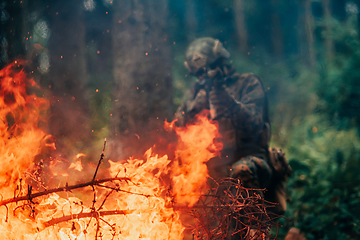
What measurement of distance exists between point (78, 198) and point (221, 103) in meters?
1.16

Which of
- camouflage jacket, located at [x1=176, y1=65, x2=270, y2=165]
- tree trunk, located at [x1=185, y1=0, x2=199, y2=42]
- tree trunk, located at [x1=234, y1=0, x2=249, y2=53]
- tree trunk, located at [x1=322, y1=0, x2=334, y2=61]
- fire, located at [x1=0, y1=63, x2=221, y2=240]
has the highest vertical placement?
tree trunk, located at [x1=185, y1=0, x2=199, y2=42]

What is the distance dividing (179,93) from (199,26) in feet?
2.47

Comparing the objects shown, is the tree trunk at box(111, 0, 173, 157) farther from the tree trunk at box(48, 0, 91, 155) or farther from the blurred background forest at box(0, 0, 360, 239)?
the tree trunk at box(48, 0, 91, 155)

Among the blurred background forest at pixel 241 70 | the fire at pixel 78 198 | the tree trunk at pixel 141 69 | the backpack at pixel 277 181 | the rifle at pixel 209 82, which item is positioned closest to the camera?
the fire at pixel 78 198

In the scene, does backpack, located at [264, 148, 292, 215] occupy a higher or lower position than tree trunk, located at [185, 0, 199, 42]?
lower

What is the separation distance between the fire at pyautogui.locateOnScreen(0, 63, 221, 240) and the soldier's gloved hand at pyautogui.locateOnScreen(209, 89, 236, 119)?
44 cm

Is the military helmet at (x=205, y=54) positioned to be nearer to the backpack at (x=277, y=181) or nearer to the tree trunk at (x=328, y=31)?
the backpack at (x=277, y=181)

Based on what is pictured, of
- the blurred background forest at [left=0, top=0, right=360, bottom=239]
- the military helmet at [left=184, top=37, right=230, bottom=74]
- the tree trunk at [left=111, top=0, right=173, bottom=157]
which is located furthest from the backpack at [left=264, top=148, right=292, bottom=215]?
the tree trunk at [left=111, top=0, right=173, bottom=157]

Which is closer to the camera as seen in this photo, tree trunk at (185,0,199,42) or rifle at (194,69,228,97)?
rifle at (194,69,228,97)

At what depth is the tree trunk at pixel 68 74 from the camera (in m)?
2.19

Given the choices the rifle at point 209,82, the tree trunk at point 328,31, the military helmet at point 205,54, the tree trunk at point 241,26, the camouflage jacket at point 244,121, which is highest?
the tree trunk at point 241,26

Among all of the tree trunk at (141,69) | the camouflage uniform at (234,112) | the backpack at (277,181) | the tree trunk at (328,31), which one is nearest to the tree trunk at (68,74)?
the tree trunk at (141,69)

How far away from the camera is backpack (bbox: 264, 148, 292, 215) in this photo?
1.96 meters

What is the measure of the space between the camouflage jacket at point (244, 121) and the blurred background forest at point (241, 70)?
0.68 metres
